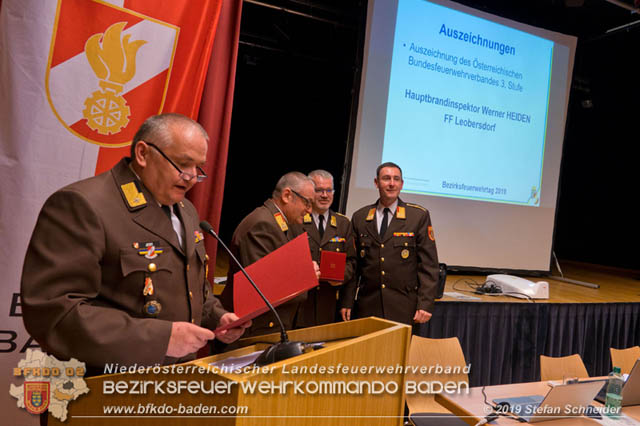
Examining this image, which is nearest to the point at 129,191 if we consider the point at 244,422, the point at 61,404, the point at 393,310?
the point at 61,404

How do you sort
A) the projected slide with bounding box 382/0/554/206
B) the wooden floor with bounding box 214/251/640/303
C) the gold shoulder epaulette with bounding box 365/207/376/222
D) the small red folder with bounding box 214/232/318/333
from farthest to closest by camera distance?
A: the projected slide with bounding box 382/0/554/206 → the wooden floor with bounding box 214/251/640/303 → the gold shoulder epaulette with bounding box 365/207/376/222 → the small red folder with bounding box 214/232/318/333

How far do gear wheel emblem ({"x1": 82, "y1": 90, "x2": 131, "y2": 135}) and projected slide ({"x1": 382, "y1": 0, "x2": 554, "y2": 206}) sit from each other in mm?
2496

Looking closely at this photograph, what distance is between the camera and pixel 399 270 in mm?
3242

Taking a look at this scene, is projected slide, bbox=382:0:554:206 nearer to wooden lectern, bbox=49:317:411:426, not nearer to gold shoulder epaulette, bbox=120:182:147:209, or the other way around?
gold shoulder epaulette, bbox=120:182:147:209

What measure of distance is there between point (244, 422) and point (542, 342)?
394cm

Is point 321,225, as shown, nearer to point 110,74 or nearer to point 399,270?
point 399,270

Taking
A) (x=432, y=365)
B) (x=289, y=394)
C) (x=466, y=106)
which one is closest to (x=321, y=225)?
(x=432, y=365)

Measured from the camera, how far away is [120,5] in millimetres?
2328

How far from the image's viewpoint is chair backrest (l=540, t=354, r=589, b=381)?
255 centimetres

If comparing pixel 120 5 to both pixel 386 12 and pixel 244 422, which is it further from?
pixel 386 12

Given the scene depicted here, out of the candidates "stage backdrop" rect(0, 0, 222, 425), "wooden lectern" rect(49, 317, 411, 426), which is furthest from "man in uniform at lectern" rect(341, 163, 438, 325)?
"wooden lectern" rect(49, 317, 411, 426)

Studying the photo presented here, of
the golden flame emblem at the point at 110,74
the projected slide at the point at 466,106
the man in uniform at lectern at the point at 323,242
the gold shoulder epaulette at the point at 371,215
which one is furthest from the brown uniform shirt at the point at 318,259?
the golden flame emblem at the point at 110,74

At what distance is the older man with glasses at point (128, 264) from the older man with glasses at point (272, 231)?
2.62 ft

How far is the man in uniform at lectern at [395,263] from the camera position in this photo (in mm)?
3219
